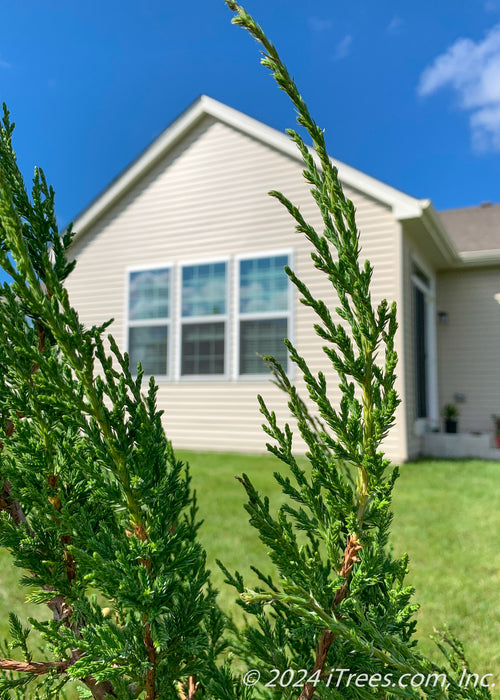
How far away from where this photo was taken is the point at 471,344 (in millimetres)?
11797

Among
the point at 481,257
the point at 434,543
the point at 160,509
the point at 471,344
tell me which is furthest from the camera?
the point at 471,344

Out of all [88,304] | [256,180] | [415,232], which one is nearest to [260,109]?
[256,180]

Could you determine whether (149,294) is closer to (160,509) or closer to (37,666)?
(37,666)

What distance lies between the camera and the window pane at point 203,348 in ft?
32.9

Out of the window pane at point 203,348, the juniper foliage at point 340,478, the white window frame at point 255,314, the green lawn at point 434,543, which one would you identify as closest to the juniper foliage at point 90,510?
the juniper foliage at point 340,478

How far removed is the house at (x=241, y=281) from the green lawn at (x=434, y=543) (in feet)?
6.42

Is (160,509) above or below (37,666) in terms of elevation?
above

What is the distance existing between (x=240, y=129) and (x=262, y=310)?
3.93 meters

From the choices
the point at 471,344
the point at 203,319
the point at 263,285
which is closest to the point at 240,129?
the point at 263,285

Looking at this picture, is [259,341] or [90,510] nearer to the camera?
[90,510]

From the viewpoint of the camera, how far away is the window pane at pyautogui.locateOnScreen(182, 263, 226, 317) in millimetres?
10062

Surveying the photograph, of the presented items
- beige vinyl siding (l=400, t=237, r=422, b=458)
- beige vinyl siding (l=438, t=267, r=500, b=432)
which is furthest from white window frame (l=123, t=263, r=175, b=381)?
beige vinyl siding (l=438, t=267, r=500, b=432)

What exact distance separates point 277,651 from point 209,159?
1077cm

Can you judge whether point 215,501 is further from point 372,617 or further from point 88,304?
point 88,304
